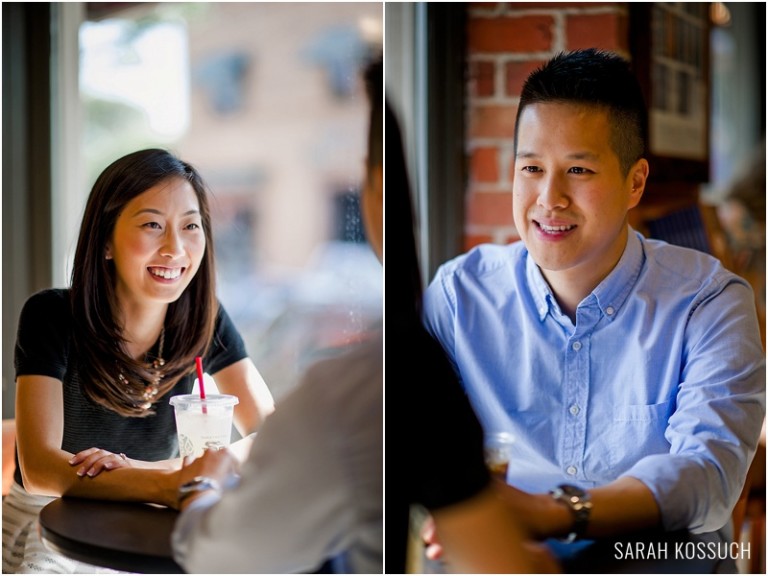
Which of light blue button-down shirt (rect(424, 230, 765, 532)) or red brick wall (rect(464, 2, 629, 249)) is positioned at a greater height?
red brick wall (rect(464, 2, 629, 249))

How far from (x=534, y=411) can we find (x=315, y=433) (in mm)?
535

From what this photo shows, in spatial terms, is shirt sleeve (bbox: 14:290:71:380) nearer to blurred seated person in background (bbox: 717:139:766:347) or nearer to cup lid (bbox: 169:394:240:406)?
cup lid (bbox: 169:394:240:406)

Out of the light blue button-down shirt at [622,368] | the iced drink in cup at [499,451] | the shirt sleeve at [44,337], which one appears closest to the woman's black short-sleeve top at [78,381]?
the shirt sleeve at [44,337]

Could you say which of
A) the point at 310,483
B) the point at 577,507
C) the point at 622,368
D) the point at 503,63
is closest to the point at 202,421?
the point at 310,483

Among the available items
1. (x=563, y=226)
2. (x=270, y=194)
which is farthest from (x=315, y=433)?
(x=563, y=226)

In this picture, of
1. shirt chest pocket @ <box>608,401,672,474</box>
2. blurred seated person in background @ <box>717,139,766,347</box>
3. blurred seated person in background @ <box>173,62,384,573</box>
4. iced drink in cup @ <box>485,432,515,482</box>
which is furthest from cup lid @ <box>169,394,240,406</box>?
blurred seated person in background @ <box>717,139,766,347</box>

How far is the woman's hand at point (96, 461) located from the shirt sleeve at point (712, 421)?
1.17m

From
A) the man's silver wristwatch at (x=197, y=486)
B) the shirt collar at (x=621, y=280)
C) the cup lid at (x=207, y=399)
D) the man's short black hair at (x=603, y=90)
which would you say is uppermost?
the man's short black hair at (x=603, y=90)

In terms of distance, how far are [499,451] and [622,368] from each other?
0.34 m

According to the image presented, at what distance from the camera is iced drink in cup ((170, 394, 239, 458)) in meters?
2.01

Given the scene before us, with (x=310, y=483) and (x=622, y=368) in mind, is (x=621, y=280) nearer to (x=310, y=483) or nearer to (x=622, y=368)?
(x=622, y=368)

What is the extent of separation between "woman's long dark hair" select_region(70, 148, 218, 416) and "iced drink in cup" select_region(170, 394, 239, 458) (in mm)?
61

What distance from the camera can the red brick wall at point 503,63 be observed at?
201 centimetres

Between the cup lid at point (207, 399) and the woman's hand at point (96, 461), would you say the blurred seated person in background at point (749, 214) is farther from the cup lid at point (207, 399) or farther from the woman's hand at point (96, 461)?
the woman's hand at point (96, 461)
